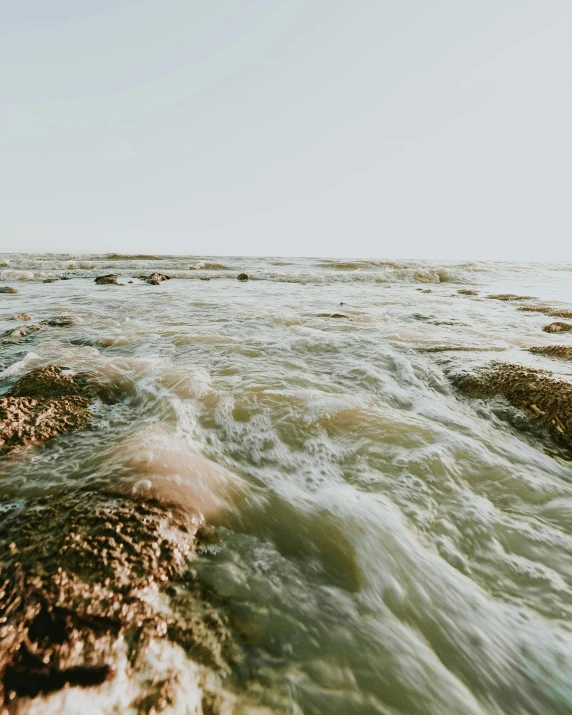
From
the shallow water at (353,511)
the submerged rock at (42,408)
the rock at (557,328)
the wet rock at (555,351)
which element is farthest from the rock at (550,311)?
the submerged rock at (42,408)

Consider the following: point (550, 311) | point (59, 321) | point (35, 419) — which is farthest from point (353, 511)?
point (550, 311)

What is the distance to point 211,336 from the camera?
587 cm

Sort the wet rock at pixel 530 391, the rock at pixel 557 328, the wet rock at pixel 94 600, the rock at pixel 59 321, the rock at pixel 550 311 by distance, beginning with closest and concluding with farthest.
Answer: the wet rock at pixel 94 600
the wet rock at pixel 530 391
the rock at pixel 59 321
the rock at pixel 557 328
the rock at pixel 550 311

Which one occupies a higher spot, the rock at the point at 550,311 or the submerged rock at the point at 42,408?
the rock at the point at 550,311

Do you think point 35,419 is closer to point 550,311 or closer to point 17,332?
point 17,332

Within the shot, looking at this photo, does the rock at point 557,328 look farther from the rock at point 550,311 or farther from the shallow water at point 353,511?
the shallow water at point 353,511

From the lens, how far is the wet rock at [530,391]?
3014mm

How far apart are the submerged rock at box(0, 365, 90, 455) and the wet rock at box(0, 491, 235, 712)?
3.07 ft

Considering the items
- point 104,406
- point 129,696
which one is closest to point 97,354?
point 104,406

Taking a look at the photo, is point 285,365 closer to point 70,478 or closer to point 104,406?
point 104,406

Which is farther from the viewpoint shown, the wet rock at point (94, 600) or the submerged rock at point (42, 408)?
the submerged rock at point (42, 408)

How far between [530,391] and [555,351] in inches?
84.5

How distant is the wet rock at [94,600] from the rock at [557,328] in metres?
7.54

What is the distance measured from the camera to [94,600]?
1.26 m
